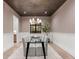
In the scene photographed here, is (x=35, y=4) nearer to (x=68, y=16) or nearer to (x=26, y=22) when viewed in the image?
(x=68, y=16)

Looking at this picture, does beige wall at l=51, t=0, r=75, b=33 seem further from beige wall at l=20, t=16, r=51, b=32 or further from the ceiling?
beige wall at l=20, t=16, r=51, b=32

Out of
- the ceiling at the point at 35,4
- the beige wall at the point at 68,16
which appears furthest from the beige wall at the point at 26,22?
the beige wall at the point at 68,16

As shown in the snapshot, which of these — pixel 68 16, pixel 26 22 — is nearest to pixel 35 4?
pixel 68 16

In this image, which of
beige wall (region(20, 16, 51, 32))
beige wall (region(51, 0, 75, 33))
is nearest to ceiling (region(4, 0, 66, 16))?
beige wall (region(51, 0, 75, 33))

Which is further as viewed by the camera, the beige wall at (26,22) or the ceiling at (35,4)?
the beige wall at (26,22)

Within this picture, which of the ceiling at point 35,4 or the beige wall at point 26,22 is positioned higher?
the ceiling at point 35,4

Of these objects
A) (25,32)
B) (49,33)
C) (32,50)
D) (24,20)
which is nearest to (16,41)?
(25,32)

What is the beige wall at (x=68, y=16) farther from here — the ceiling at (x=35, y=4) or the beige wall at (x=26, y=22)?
the beige wall at (x=26, y=22)

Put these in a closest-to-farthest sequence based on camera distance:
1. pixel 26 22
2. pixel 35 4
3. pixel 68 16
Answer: pixel 68 16 → pixel 35 4 → pixel 26 22

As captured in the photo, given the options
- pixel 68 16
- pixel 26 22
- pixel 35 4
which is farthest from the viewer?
pixel 26 22

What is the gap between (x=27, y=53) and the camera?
5.14m

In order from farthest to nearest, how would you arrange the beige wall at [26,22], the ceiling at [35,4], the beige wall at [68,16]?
the beige wall at [26,22], the ceiling at [35,4], the beige wall at [68,16]

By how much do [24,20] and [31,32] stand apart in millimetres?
1568

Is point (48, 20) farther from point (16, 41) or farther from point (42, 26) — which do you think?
point (16, 41)
